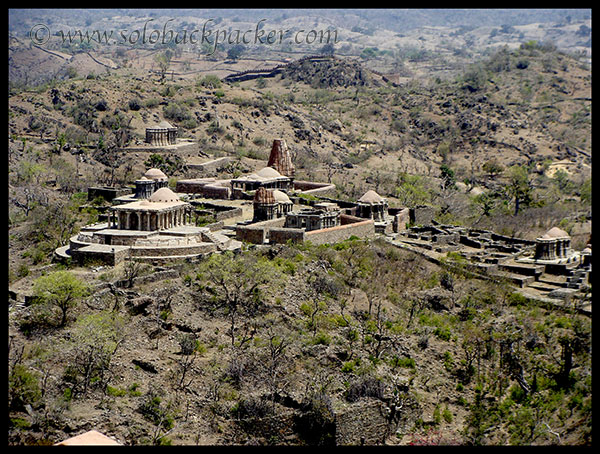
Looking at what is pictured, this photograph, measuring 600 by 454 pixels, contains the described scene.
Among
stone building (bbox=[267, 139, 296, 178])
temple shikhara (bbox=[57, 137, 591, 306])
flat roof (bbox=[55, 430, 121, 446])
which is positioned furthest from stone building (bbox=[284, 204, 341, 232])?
flat roof (bbox=[55, 430, 121, 446])

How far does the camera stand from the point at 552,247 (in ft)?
101

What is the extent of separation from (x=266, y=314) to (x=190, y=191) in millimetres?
15756

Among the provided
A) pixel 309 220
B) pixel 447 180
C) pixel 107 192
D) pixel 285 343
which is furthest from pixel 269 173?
pixel 285 343

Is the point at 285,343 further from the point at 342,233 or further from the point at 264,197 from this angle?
the point at 264,197

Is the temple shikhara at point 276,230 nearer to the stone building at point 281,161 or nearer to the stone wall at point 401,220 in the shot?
the stone wall at point 401,220

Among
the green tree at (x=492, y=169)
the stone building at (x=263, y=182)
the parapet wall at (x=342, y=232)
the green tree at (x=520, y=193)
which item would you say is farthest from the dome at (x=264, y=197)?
the green tree at (x=492, y=169)

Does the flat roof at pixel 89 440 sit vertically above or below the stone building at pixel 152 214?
below

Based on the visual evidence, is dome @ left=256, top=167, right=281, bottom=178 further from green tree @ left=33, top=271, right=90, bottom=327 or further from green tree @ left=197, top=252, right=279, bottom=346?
green tree @ left=33, top=271, right=90, bottom=327

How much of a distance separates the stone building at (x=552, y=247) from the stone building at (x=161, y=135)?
2420 cm

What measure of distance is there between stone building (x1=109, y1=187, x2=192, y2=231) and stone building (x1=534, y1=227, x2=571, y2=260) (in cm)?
1280

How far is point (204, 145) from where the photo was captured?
168 feet

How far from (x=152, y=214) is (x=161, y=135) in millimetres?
20674

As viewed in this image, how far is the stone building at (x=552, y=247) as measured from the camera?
1206 inches

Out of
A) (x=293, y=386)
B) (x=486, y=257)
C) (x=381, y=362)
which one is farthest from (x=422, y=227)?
(x=293, y=386)
